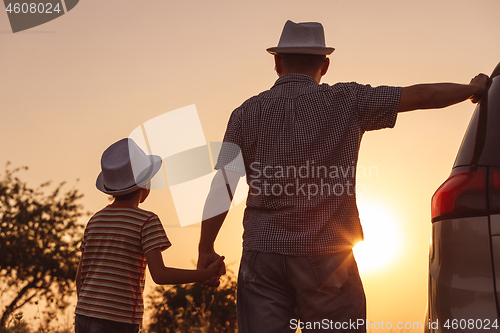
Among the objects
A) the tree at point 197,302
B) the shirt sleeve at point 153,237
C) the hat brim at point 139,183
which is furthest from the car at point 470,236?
the tree at point 197,302

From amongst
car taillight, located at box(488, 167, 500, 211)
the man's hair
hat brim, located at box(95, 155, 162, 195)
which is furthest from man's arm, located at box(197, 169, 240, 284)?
car taillight, located at box(488, 167, 500, 211)

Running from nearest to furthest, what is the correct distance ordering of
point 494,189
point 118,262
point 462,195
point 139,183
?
point 494,189
point 462,195
point 118,262
point 139,183

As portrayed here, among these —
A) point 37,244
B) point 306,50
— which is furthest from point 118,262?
point 37,244

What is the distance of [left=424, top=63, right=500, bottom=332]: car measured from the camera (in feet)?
7.20

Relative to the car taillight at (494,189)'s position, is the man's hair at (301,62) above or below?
above

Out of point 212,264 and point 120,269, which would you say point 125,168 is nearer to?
point 120,269

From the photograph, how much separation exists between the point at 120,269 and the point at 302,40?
5.24 feet

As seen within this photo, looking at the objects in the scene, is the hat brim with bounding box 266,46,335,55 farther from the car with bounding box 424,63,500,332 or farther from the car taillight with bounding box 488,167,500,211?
the car taillight with bounding box 488,167,500,211

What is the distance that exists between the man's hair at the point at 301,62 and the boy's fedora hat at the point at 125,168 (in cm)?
109

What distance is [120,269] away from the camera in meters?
2.86

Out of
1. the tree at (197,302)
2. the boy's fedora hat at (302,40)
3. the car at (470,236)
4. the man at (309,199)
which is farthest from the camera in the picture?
the tree at (197,302)

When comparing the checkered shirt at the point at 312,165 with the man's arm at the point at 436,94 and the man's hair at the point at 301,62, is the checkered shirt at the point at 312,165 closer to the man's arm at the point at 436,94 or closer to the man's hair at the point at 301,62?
the man's arm at the point at 436,94

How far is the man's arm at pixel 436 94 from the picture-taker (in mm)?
2574

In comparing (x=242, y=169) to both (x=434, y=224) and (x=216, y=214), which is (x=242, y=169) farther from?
(x=434, y=224)
